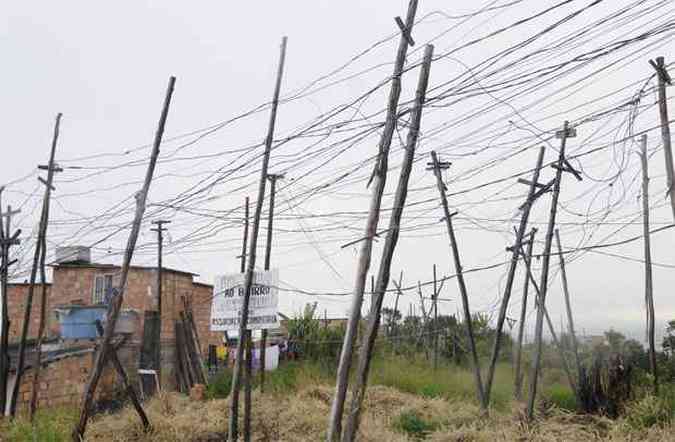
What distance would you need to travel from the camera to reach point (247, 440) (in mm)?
14086

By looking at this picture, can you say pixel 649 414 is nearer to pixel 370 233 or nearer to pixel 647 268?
pixel 647 268

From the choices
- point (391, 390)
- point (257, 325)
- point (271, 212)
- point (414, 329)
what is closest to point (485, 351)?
point (414, 329)

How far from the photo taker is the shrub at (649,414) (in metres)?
13.5

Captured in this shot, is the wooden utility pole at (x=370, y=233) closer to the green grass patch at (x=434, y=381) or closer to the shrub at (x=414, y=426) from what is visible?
the shrub at (x=414, y=426)

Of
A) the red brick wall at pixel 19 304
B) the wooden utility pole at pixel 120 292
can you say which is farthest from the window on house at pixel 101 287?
the wooden utility pole at pixel 120 292

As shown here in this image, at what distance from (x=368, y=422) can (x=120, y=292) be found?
19.0 feet

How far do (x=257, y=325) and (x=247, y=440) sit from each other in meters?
2.43

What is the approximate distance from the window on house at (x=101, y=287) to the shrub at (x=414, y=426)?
1580cm

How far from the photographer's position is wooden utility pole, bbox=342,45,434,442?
9.30 metres

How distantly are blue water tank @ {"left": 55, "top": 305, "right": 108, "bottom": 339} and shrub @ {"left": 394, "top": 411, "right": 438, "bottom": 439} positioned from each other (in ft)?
39.8

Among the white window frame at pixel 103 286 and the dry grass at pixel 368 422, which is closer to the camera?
the dry grass at pixel 368 422

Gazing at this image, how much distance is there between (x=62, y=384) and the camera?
930 inches

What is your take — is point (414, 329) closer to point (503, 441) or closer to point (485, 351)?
point (485, 351)

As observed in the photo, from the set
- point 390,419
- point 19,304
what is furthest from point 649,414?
point 19,304
